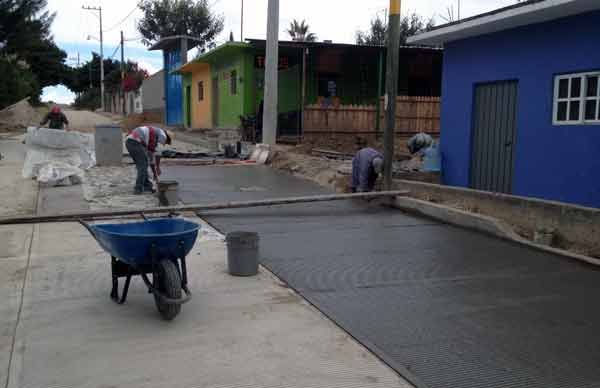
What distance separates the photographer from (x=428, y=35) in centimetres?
1130

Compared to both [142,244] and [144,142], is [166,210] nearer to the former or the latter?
[144,142]

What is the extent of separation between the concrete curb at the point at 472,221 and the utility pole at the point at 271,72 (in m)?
7.74

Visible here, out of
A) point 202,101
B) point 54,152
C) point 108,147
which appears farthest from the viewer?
point 202,101

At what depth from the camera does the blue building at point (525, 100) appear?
335 inches

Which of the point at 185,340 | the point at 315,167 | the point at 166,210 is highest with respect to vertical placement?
the point at 315,167

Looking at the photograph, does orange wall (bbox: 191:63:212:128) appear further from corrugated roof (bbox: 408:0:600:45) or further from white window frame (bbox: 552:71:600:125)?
white window frame (bbox: 552:71:600:125)

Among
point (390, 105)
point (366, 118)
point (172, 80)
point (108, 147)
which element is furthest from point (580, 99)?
point (172, 80)

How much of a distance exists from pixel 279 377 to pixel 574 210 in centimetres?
516

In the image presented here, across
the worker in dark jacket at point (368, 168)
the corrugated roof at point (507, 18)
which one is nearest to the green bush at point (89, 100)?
the worker in dark jacket at point (368, 168)

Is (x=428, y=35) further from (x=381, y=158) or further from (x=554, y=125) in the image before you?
(x=554, y=125)

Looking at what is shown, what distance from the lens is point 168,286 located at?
454cm

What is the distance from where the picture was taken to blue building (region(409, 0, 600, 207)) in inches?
335

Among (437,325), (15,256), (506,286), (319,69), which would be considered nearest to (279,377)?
(437,325)

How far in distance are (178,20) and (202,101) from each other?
3123 centimetres
